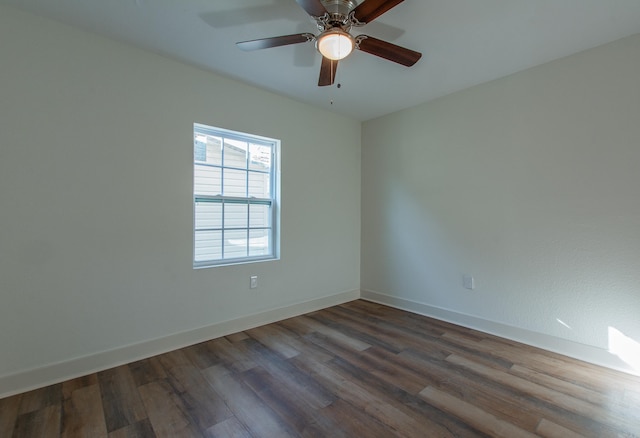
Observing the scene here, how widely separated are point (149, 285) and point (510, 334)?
10.8 ft

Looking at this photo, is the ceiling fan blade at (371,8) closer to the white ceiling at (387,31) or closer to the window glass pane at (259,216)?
the white ceiling at (387,31)

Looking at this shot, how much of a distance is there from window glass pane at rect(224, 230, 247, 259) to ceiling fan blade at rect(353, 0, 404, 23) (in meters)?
2.18

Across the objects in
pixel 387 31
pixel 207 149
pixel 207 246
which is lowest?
pixel 207 246

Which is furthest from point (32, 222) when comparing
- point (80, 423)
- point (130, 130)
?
point (80, 423)

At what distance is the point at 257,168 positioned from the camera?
3188 mm

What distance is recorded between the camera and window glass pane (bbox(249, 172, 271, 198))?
3145 mm

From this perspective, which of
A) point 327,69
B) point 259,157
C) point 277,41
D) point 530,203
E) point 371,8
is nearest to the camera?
point 371,8

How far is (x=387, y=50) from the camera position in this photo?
A: 1.87m

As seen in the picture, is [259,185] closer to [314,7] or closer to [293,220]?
[293,220]

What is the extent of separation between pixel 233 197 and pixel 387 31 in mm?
1992

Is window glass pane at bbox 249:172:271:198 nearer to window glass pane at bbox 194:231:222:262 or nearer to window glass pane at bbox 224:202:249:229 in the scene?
window glass pane at bbox 224:202:249:229

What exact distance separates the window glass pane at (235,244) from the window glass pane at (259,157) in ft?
2.40

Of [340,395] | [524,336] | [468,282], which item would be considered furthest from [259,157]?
[524,336]

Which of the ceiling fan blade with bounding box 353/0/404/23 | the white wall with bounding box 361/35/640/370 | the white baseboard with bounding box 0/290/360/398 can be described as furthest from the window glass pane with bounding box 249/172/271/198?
the ceiling fan blade with bounding box 353/0/404/23
